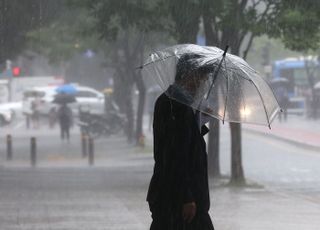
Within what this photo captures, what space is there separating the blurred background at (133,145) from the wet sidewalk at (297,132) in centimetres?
6

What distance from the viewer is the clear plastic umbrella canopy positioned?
249 inches

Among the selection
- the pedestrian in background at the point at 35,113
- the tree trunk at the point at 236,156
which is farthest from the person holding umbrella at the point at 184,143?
the pedestrian in background at the point at 35,113

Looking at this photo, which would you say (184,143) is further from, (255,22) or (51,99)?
(51,99)

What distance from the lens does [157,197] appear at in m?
6.16

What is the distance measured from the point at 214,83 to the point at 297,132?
2914 cm

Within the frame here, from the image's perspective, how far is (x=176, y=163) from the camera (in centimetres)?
600

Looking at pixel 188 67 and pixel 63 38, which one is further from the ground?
pixel 63 38

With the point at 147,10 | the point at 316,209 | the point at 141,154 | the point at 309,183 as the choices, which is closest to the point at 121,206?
the point at 316,209

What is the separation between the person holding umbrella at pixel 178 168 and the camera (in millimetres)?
6000

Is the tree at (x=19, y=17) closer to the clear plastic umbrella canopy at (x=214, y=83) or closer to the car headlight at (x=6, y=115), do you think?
the clear plastic umbrella canopy at (x=214, y=83)

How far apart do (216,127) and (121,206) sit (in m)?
5.55

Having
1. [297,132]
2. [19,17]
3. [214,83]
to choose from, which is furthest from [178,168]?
[297,132]

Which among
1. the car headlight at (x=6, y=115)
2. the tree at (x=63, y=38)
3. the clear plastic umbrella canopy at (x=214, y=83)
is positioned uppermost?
the tree at (x=63, y=38)

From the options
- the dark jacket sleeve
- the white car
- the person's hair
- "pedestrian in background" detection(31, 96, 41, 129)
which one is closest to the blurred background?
the person's hair
